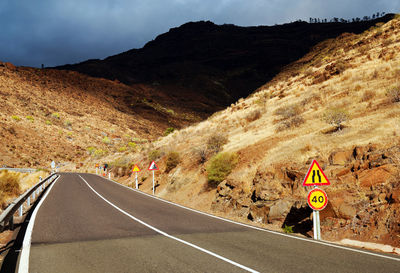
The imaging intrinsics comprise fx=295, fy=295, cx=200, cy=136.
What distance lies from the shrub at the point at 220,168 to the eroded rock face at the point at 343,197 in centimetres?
306

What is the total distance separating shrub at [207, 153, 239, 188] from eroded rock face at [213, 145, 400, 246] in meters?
3.06

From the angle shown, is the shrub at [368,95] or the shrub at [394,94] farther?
the shrub at [368,95]

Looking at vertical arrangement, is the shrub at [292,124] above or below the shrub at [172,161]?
above

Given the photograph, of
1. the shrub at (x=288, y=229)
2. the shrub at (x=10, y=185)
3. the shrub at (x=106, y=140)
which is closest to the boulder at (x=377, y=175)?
the shrub at (x=288, y=229)

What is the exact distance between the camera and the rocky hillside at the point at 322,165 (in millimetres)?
8375

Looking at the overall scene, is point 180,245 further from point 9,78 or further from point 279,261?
point 9,78

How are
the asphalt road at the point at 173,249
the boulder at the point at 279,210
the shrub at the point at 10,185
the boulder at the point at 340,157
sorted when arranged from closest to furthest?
the asphalt road at the point at 173,249, the boulder at the point at 279,210, the boulder at the point at 340,157, the shrub at the point at 10,185

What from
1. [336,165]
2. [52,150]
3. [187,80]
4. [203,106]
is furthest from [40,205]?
[187,80]

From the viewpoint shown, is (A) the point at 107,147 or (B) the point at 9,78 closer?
(A) the point at 107,147

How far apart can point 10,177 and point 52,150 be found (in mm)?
42029

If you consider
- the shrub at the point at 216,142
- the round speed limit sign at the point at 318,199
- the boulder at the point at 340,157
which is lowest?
the round speed limit sign at the point at 318,199

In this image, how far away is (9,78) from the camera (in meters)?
75.4

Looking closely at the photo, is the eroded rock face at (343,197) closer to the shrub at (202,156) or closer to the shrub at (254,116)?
the shrub at (202,156)

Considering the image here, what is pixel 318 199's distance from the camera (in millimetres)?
8289
